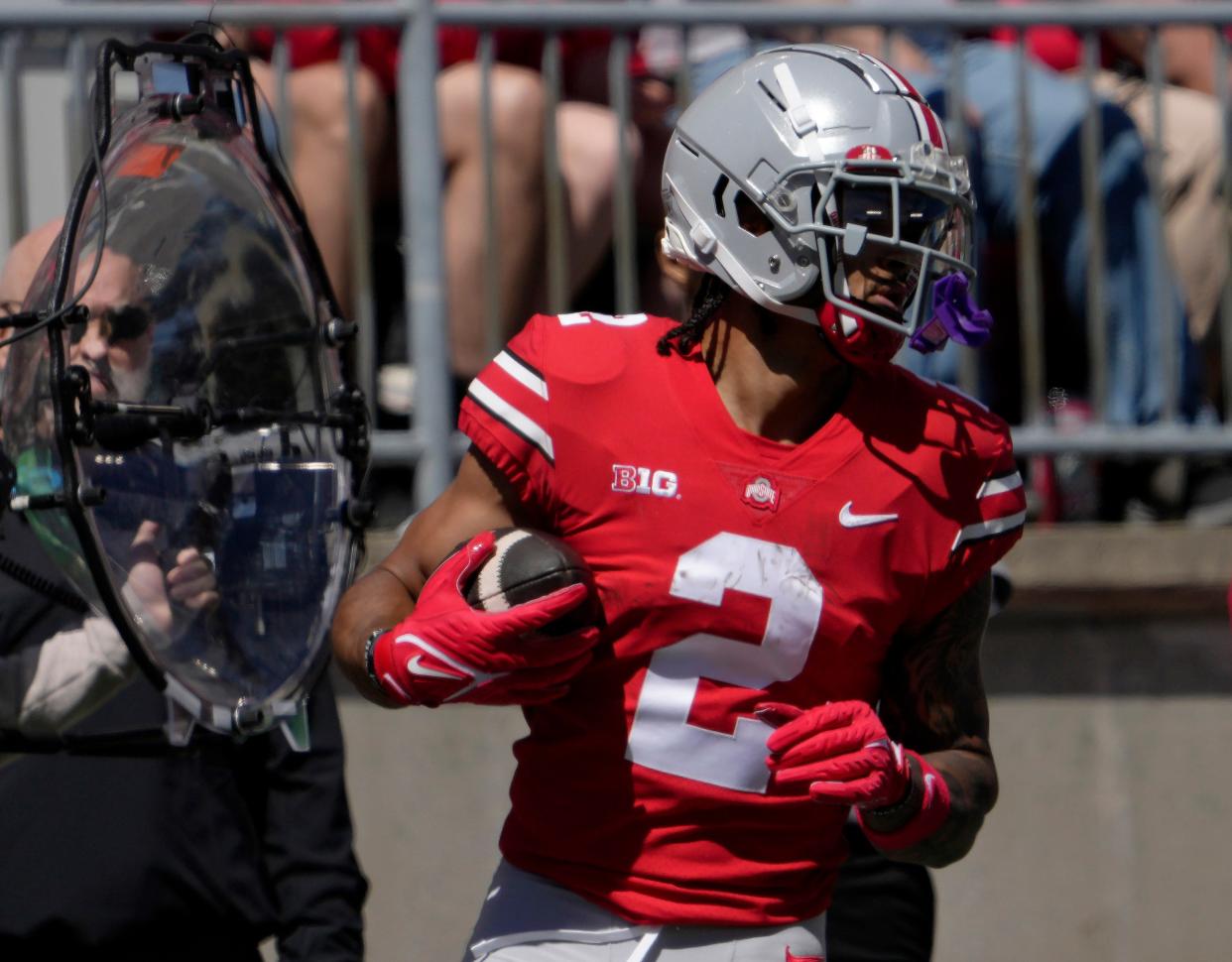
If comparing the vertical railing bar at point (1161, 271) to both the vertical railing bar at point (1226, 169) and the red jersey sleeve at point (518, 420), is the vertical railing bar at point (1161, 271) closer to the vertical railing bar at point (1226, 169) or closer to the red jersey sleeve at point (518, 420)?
the vertical railing bar at point (1226, 169)

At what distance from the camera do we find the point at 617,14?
16.6 feet

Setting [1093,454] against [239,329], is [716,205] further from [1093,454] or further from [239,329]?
[1093,454]

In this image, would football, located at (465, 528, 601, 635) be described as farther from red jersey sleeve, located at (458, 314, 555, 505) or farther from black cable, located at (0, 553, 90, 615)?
black cable, located at (0, 553, 90, 615)

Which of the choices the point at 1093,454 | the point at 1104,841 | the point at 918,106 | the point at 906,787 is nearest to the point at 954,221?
the point at 918,106

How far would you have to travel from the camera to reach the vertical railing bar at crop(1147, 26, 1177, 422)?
506 cm

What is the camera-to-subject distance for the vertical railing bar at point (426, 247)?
4.98 m

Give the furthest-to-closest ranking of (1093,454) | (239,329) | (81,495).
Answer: (1093,454) < (239,329) < (81,495)

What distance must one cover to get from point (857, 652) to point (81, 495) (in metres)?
1.05

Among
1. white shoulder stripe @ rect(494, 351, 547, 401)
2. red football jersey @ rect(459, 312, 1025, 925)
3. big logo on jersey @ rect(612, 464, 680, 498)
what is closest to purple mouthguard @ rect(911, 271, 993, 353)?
red football jersey @ rect(459, 312, 1025, 925)

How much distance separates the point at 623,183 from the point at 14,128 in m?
1.47

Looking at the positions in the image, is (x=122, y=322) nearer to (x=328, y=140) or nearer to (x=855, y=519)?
(x=855, y=519)

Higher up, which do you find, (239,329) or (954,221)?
(954,221)

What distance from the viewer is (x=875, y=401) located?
287cm

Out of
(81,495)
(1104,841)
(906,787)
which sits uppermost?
(81,495)
